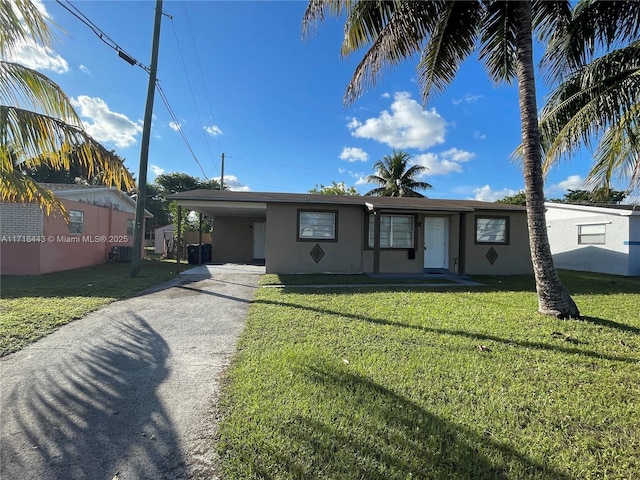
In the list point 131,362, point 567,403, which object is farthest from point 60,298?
point 567,403

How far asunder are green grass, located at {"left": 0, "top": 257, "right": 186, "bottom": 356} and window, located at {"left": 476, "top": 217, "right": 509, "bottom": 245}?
12.1 metres

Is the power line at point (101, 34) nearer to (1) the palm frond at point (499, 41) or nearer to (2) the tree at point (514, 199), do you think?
(1) the palm frond at point (499, 41)

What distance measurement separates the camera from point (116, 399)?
304 centimetres

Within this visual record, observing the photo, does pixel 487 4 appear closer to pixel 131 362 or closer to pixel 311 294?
pixel 311 294

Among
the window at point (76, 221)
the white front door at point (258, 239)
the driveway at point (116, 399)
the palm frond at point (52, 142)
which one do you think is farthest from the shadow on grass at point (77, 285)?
the white front door at point (258, 239)

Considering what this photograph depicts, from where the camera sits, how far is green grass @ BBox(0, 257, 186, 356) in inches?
191

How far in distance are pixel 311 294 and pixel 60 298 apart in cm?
581

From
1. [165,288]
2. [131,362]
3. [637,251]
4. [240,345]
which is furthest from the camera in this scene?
[637,251]

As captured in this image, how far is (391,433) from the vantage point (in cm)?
252

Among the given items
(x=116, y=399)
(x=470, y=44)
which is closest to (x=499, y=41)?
(x=470, y=44)

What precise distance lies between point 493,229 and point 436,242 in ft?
7.89

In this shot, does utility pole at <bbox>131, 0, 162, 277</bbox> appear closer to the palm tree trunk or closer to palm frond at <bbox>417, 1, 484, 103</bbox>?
palm frond at <bbox>417, 1, 484, 103</bbox>

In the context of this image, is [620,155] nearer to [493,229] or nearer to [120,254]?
[493,229]

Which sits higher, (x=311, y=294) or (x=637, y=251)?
(x=637, y=251)
